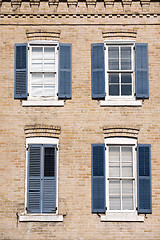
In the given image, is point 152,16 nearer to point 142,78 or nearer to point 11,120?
point 142,78

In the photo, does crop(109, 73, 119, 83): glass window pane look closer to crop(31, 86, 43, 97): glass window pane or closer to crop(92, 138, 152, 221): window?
crop(92, 138, 152, 221): window

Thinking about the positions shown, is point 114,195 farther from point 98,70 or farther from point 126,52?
point 126,52

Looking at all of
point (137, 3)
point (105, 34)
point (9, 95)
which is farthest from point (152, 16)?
point (9, 95)

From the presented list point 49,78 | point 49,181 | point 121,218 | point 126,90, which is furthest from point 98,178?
point 49,78

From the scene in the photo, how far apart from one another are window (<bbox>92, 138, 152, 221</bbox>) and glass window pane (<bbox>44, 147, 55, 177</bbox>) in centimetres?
133

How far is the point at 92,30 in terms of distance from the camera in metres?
14.4

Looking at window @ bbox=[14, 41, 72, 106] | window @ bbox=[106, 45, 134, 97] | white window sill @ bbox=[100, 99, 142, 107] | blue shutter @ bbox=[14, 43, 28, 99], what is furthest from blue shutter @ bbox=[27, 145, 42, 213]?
window @ bbox=[106, 45, 134, 97]

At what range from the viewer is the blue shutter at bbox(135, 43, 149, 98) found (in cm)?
1393

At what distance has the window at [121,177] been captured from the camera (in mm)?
13297

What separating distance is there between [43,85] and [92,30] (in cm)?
260

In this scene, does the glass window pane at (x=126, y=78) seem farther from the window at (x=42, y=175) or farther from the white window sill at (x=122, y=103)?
the window at (x=42, y=175)

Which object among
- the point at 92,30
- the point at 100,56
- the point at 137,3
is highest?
the point at 137,3

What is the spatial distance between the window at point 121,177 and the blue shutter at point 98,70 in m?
1.63

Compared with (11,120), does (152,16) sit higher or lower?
higher
